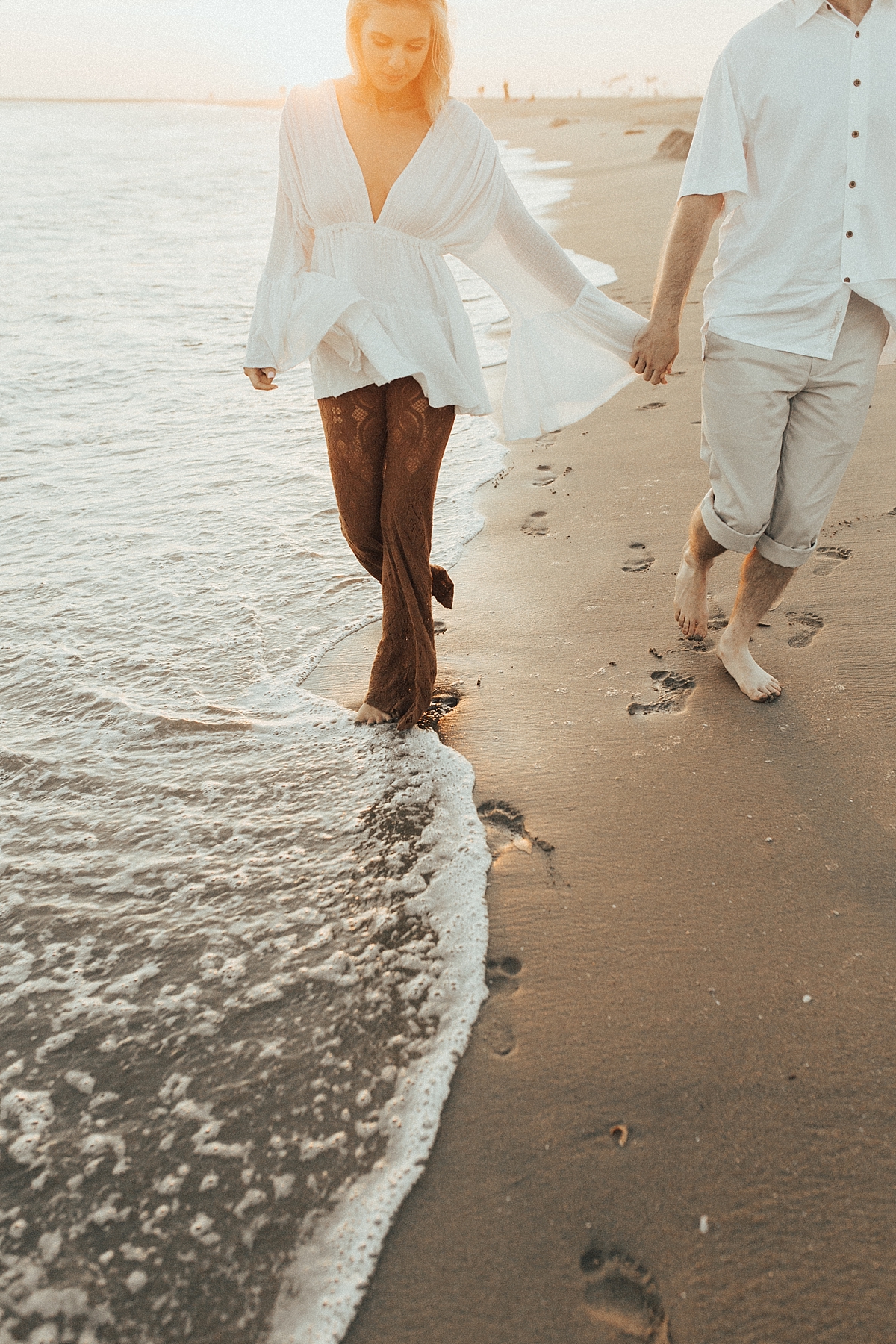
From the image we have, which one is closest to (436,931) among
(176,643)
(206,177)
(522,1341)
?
(522,1341)

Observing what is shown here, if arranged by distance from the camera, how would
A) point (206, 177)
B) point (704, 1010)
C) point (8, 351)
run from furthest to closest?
point (206, 177), point (8, 351), point (704, 1010)

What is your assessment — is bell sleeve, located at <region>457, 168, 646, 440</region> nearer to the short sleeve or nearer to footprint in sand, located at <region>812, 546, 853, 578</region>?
the short sleeve

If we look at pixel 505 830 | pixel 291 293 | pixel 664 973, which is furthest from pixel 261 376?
pixel 664 973

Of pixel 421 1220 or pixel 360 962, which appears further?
pixel 360 962

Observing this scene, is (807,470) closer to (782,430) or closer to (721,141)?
(782,430)

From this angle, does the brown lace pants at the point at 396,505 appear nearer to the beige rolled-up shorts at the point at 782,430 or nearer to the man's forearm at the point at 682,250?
the man's forearm at the point at 682,250

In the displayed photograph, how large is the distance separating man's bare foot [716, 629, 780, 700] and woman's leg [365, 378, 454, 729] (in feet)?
3.07

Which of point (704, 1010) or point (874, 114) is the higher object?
point (874, 114)

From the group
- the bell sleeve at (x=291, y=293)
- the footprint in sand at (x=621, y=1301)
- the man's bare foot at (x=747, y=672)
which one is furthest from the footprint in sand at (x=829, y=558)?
the footprint in sand at (x=621, y=1301)

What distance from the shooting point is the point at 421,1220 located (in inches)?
59.9

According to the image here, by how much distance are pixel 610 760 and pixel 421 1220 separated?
1.33 m

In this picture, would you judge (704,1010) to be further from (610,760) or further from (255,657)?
(255,657)

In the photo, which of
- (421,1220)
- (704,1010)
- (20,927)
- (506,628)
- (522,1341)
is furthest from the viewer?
(506,628)

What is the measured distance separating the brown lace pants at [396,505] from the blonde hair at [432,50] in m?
0.74
